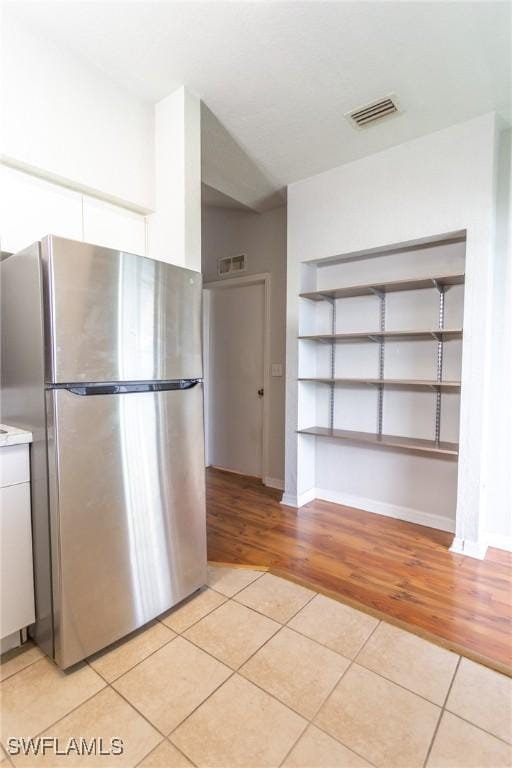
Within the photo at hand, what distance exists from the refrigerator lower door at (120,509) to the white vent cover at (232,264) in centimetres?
250

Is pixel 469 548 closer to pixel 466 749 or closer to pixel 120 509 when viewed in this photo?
pixel 466 749

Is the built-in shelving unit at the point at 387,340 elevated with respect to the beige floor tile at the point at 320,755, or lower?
elevated

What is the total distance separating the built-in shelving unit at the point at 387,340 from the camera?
2.52m

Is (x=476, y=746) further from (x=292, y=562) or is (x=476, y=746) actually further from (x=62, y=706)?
(x=62, y=706)

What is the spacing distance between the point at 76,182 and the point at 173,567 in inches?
77.2

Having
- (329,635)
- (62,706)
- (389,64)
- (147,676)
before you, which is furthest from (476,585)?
(389,64)

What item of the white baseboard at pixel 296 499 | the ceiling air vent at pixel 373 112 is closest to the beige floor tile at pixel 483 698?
the white baseboard at pixel 296 499

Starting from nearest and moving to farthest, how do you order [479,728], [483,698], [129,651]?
[479,728], [483,698], [129,651]

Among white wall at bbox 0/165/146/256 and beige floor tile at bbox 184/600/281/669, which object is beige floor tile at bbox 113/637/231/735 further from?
white wall at bbox 0/165/146/256

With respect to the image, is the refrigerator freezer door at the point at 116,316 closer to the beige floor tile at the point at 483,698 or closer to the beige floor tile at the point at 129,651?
the beige floor tile at the point at 129,651

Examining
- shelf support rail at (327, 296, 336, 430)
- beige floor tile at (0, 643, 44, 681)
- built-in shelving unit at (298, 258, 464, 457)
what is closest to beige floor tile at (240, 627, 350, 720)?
beige floor tile at (0, 643, 44, 681)

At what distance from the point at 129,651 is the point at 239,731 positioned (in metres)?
0.59

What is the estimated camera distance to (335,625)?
68.3 inches
